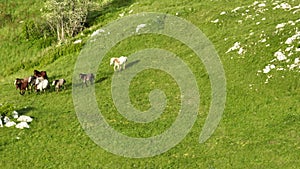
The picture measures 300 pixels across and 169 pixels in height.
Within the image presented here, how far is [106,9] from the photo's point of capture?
7819 centimetres

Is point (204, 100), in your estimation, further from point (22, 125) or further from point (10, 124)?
point (10, 124)

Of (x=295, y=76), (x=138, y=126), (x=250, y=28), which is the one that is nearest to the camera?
(x=138, y=126)

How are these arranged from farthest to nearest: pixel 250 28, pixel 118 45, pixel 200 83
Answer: pixel 118 45, pixel 250 28, pixel 200 83

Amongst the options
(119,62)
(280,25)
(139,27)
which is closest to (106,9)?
(139,27)

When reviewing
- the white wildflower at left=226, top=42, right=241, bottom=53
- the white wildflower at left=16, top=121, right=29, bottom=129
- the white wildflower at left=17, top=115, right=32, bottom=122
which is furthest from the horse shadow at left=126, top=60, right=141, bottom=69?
the white wildflower at left=16, top=121, right=29, bottom=129

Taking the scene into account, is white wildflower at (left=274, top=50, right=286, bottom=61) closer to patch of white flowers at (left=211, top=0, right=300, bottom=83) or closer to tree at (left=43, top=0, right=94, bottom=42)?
patch of white flowers at (left=211, top=0, right=300, bottom=83)

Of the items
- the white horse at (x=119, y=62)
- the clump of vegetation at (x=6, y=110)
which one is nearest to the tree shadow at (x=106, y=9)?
the white horse at (x=119, y=62)

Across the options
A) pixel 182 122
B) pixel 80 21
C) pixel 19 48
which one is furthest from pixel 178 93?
pixel 19 48

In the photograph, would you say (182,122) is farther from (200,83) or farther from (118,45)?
(118,45)

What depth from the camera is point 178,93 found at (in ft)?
134

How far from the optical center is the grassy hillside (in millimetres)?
30547

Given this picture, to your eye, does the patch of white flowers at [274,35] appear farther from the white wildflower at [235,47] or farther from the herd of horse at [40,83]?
the herd of horse at [40,83]

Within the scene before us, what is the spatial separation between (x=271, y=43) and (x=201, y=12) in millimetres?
18302

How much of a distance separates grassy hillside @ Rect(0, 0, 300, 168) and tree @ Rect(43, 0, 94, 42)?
5.50 metres
